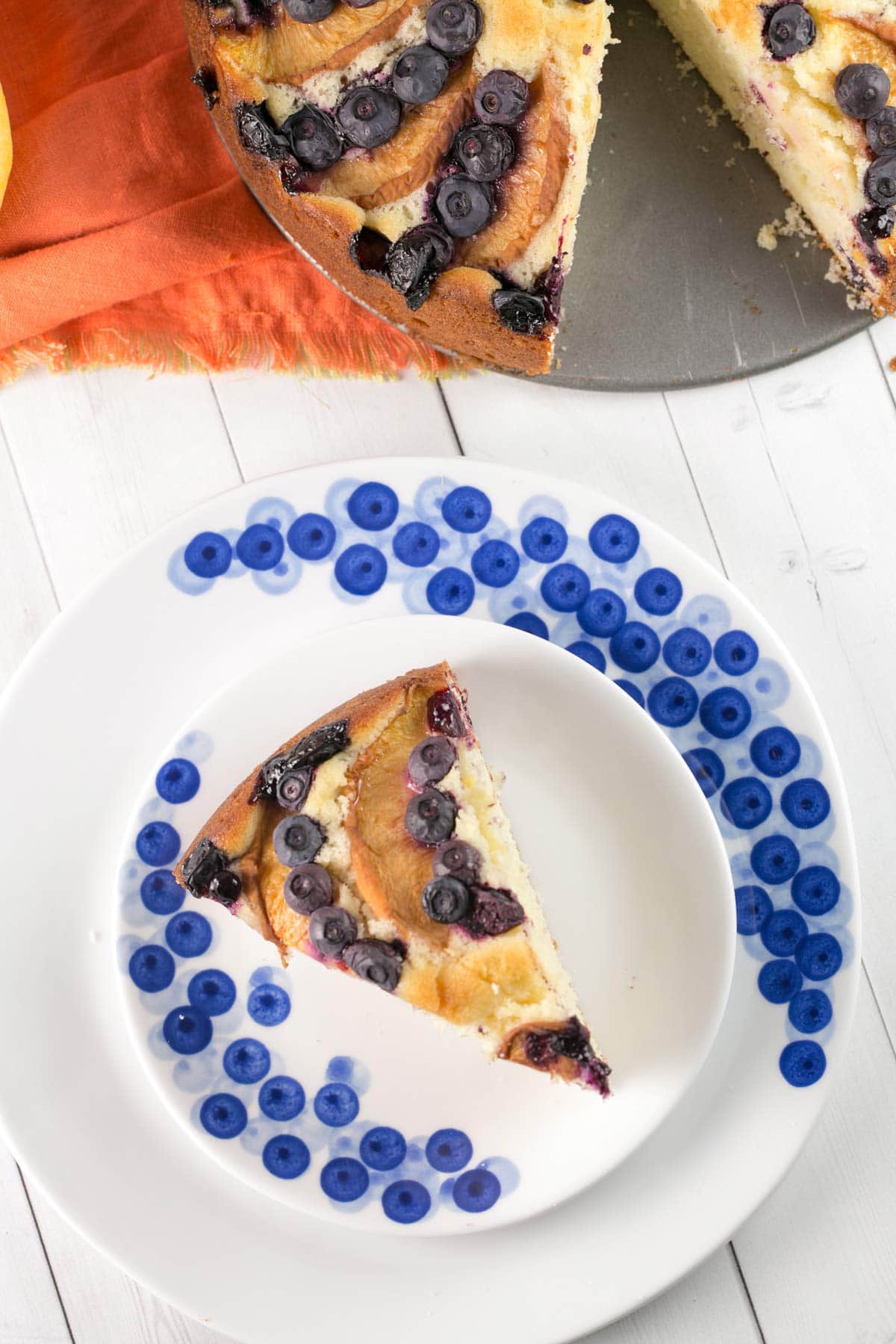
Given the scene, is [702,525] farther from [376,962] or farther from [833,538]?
[376,962]

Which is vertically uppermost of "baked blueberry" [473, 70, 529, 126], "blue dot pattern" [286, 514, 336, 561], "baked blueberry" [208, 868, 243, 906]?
"baked blueberry" [473, 70, 529, 126]

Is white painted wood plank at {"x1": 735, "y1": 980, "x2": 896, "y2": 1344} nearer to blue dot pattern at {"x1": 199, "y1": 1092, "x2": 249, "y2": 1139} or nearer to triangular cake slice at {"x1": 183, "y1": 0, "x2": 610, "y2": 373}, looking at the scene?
blue dot pattern at {"x1": 199, "y1": 1092, "x2": 249, "y2": 1139}

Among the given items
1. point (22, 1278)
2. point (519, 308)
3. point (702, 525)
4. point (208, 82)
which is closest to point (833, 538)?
point (702, 525)

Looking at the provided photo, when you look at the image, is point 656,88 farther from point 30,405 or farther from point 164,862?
point 164,862

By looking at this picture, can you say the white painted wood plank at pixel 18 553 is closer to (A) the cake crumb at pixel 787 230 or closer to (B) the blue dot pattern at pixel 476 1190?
(B) the blue dot pattern at pixel 476 1190

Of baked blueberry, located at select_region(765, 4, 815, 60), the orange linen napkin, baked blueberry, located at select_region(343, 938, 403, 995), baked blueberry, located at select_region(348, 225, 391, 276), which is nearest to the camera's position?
baked blueberry, located at select_region(343, 938, 403, 995)

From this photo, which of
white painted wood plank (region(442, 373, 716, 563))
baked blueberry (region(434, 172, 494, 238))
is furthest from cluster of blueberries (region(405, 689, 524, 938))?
baked blueberry (region(434, 172, 494, 238))

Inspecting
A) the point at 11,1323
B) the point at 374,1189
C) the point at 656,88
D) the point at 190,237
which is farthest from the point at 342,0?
the point at 11,1323
